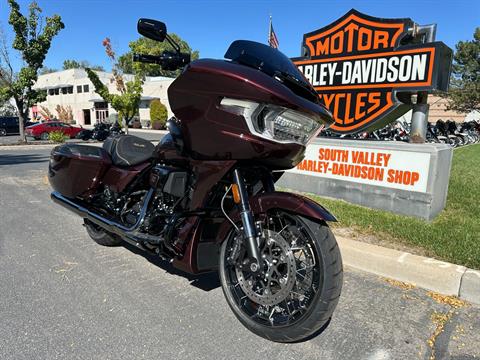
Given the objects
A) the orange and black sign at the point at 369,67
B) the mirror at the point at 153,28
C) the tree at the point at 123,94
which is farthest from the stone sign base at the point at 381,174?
the tree at the point at 123,94

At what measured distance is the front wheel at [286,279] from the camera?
2307mm

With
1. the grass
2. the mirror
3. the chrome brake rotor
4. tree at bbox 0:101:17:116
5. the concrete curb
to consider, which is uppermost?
tree at bbox 0:101:17:116

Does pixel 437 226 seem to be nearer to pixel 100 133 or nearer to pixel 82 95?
pixel 100 133

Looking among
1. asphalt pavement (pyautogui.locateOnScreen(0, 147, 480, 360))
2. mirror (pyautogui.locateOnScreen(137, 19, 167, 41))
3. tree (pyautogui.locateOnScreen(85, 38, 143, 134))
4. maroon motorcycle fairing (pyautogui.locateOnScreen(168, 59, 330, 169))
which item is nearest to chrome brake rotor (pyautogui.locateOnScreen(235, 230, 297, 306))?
asphalt pavement (pyautogui.locateOnScreen(0, 147, 480, 360))

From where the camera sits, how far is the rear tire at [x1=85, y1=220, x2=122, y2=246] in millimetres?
4239

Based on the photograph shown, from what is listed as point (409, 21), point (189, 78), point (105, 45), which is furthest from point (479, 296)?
point (105, 45)

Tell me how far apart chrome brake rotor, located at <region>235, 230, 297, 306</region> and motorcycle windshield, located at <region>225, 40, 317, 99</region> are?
100 centimetres

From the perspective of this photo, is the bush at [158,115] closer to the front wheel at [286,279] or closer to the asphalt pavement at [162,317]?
the asphalt pavement at [162,317]

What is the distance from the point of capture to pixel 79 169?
3.79 meters

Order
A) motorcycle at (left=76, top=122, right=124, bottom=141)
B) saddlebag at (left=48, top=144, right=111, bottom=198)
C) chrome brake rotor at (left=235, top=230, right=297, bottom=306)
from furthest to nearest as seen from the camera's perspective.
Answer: motorcycle at (left=76, top=122, right=124, bottom=141), saddlebag at (left=48, top=144, right=111, bottom=198), chrome brake rotor at (left=235, top=230, right=297, bottom=306)

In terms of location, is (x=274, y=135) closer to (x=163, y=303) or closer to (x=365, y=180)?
(x=163, y=303)

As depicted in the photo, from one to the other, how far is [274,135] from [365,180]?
3985 mm

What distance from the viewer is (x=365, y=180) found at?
19.4 feet

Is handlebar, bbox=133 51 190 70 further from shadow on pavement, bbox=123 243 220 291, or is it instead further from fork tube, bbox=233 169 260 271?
shadow on pavement, bbox=123 243 220 291
